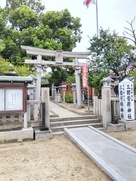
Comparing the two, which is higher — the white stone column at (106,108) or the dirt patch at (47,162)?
the white stone column at (106,108)

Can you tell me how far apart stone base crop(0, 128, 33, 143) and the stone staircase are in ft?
4.14

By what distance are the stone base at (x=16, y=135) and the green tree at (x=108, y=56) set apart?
7474 millimetres

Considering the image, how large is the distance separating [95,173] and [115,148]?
166 centimetres

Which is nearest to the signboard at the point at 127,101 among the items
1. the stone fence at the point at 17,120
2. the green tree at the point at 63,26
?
the stone fence at the point at 17,120

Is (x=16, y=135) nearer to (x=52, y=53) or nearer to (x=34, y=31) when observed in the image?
(x=52, y=53)

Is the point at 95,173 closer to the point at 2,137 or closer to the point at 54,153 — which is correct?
the point at 54,153

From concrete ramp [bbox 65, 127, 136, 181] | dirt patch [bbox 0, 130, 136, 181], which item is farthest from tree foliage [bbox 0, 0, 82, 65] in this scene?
dirt patch [bbox 0, 130, 136, 181]

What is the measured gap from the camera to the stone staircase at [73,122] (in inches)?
315

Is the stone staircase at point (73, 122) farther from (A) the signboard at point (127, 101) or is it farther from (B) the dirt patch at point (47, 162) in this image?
(A) the signboard at point (127, 101)

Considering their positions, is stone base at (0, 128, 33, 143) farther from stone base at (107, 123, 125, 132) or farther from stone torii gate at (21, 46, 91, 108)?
stone torii gate at (21, 46, 91, 108)

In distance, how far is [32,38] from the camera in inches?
754

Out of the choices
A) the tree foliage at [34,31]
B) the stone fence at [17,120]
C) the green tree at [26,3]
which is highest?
the green tree at [26,3]

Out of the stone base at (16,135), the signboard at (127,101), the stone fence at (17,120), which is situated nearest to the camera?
the stone base at (16,135)

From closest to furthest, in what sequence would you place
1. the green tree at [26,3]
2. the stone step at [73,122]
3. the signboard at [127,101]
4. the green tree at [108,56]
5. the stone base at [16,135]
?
the stone base at [16,135], the stone step at [73,122], the signboard at [127,101], the green tree at [108,56], the green tree at [26,3]
